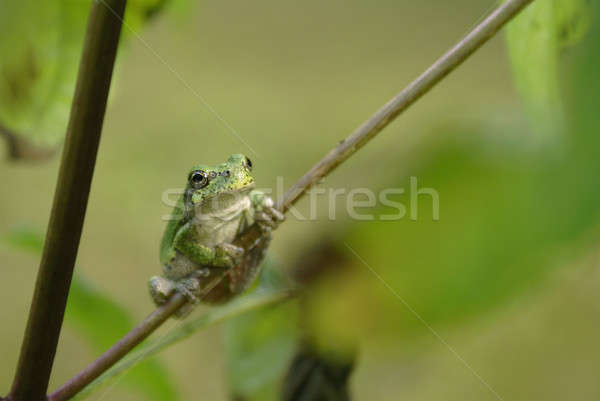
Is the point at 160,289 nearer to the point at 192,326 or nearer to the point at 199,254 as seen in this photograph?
the point at 199,254

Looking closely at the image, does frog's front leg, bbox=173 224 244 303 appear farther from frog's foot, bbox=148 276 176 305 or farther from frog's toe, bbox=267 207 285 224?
frog's toe, bbox=267 207 285 224

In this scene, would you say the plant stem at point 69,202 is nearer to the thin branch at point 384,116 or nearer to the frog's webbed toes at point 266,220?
the thin branch at point 384,116

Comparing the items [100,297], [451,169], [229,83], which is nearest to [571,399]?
[229,83]

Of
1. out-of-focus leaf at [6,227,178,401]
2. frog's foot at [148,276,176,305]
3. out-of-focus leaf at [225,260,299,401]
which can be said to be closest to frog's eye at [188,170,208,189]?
frog's foot at [148,276,176,305]

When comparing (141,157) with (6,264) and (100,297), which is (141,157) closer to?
(6,264)

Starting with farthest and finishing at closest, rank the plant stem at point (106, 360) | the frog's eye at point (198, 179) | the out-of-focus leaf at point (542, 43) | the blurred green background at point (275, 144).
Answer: the blurred green background at point (275, 144) → the frog's eye at point (198, 179) → the plant stem at point (106, 360) → the out-of-focus leaf at point (542, 43)

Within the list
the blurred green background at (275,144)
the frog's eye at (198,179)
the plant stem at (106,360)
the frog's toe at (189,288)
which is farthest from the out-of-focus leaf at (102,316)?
the blurred green background at (275,144)
